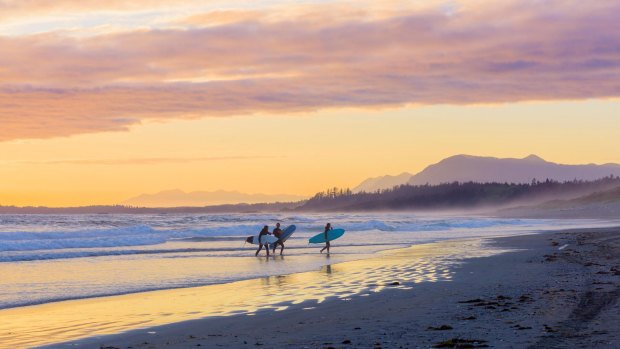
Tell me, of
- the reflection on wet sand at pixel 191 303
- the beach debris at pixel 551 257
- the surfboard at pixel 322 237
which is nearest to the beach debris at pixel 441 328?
the reflection on wet sand at pixel 191 303

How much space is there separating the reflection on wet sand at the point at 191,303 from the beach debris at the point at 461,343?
16.2 feet

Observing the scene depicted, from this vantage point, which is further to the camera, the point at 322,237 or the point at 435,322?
the point at 322,237

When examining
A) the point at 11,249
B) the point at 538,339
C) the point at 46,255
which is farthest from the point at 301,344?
the point at 11,249

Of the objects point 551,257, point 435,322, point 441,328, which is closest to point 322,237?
point 551,257

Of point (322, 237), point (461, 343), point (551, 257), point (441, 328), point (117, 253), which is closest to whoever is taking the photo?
point (461, 343)

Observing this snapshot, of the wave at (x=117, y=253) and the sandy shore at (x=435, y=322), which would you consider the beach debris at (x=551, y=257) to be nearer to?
the sandy shore at (x=435, y=322)

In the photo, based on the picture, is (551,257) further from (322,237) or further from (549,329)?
(549,329)

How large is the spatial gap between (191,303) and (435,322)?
5.96m

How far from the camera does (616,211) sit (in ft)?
324

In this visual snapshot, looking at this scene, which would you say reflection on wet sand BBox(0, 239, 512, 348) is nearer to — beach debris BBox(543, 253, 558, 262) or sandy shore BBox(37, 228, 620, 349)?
sandy shore BBox(37, 228, 620, 349)

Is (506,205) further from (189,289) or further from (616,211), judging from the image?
(189,289)

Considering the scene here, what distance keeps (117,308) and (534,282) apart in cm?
950

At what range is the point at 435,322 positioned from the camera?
496 inches

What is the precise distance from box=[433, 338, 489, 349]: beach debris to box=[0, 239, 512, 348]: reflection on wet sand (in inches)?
195
